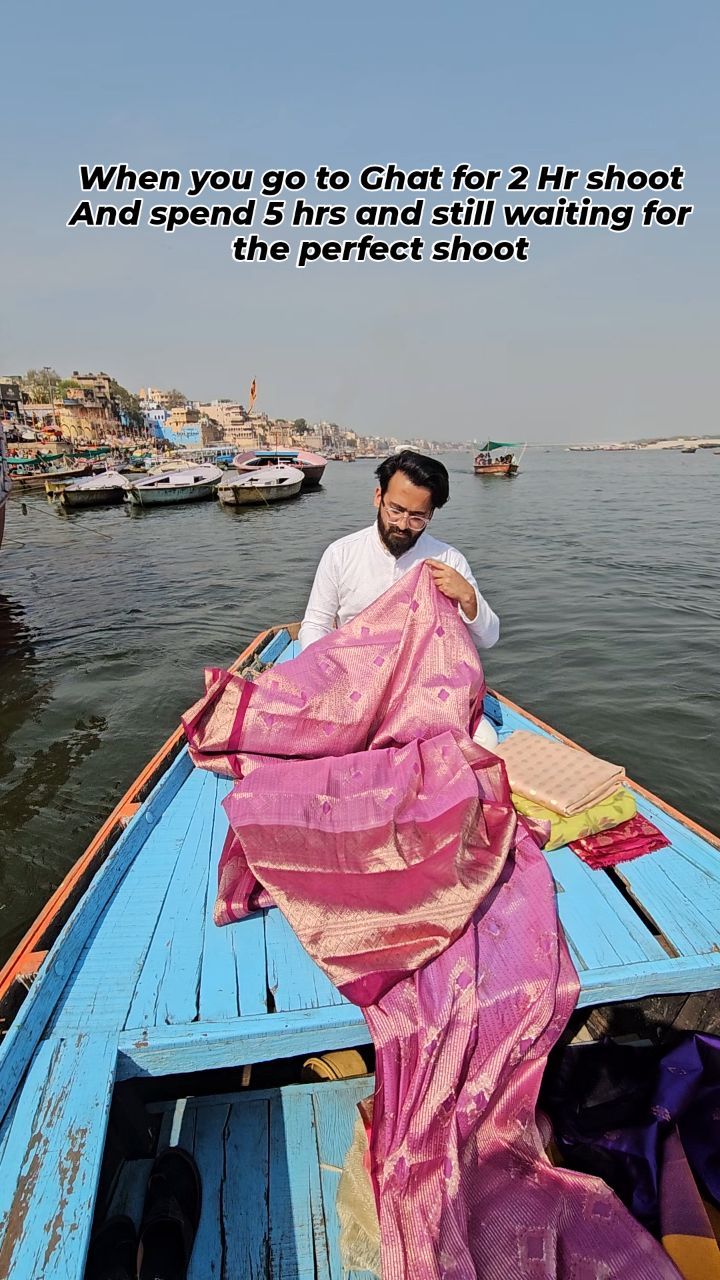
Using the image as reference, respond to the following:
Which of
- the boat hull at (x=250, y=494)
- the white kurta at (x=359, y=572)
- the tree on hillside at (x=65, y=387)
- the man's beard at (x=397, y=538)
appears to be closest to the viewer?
the man's beard at (x=397, y=538)

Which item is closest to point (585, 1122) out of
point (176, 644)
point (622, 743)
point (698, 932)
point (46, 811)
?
point (698, 932)

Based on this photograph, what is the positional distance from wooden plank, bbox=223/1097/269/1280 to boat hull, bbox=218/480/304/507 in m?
33.6

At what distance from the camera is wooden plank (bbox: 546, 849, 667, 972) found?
96.8 inches

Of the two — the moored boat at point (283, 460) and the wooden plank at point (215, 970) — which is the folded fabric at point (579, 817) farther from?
the moored boat at point (283, 460)

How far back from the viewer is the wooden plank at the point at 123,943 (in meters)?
2.26

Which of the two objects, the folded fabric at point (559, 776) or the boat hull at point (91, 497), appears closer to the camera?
the folded fabric at point (559, 776)

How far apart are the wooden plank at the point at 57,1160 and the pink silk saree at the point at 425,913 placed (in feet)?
2.58

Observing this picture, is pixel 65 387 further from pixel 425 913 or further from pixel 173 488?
pixel 425 913

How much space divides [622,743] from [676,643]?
4.15 meters

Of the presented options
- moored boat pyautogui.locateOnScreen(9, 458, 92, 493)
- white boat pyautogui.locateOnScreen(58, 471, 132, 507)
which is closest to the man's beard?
white boat pyautogui.locateOnScreen(58, 471, 132, 507)

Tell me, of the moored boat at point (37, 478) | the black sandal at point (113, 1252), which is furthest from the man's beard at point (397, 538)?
the moored boat at point (37, 478)

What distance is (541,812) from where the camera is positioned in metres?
3.21

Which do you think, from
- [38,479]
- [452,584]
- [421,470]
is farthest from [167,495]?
[452,584]

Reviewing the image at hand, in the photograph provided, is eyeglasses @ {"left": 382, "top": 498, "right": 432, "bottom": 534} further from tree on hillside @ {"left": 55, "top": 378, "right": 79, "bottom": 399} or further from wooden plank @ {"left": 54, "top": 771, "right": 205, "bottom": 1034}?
tree on hillside @ {"left": 55, "top": 378, "right": 79, "bottom": 399}
